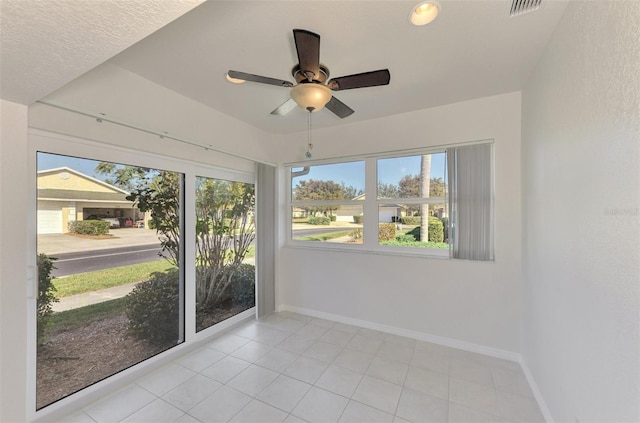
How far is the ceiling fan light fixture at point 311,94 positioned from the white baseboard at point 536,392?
258 cm

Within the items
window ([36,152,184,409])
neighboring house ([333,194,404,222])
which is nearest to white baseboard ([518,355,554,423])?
neighboring house ([333,194,404,222])

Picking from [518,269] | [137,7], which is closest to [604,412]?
[518,269]

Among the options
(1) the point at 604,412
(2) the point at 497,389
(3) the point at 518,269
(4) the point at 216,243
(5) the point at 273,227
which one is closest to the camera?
(1) the point at 604,412

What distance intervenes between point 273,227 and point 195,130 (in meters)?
1.62

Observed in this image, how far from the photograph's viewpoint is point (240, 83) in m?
2.17

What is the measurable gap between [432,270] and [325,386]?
5.22 feet

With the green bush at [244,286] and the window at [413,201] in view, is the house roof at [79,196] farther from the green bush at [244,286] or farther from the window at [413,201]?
the window at [413,201]

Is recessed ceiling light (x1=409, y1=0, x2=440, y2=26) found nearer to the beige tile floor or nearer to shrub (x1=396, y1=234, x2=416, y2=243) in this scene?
shrub (x1=396, y1=234, x2=416, y2=243)

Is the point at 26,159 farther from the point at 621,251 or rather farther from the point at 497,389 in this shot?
the point at 497,389

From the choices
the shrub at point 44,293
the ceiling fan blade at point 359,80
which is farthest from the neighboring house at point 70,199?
the ceiling fan blade at point 359,80

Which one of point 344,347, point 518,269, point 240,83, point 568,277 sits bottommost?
point 344,347

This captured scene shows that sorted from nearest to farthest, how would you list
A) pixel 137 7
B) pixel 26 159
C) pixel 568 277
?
pixel 137 7 < pixel 568 277 < pixel 26 159

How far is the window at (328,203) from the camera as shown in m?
3.31

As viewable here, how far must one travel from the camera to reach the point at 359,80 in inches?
63.4
